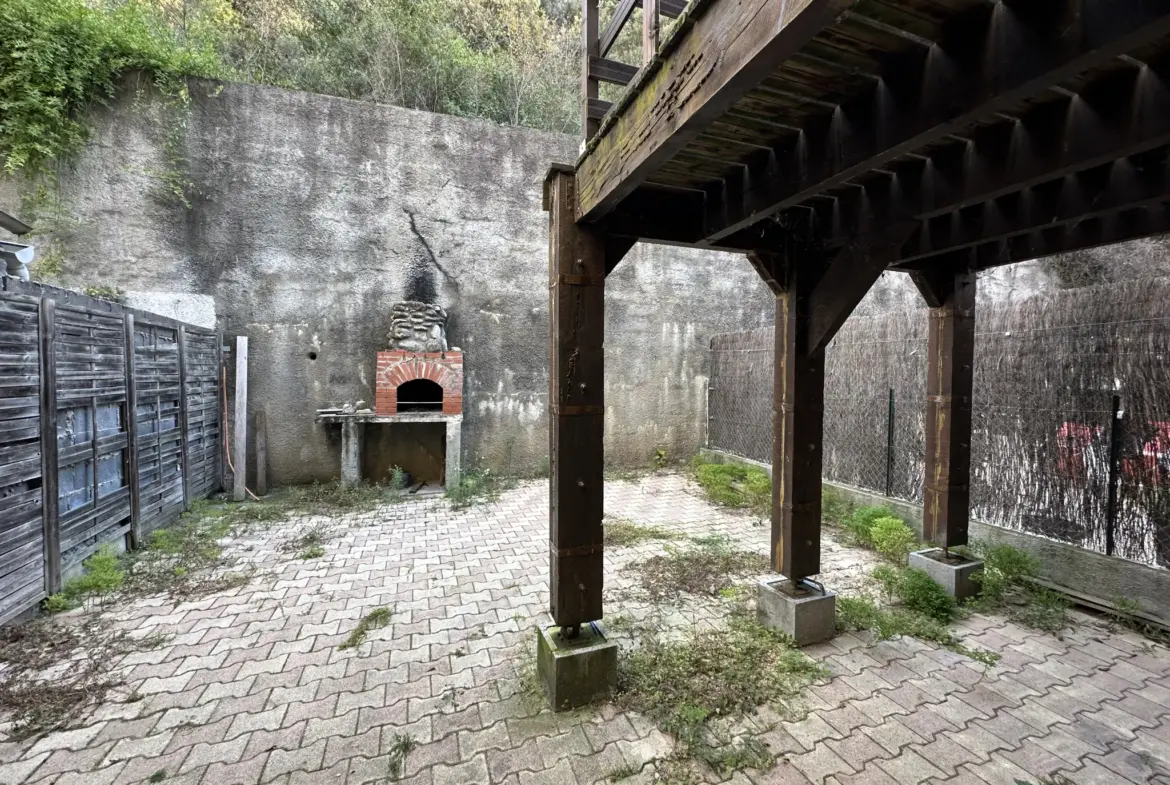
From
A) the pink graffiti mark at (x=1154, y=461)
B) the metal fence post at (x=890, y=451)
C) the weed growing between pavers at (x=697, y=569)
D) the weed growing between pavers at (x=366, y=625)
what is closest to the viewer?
the weed growing between pavers at (x=366, y=625)

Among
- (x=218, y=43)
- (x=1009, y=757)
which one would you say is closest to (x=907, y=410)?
(x=1009, y=757)

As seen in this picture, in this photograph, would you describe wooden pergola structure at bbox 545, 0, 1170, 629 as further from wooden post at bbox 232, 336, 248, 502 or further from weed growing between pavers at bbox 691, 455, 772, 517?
wooden post at bbox 232, 336, 248, 502

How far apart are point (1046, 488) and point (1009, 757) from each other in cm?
241

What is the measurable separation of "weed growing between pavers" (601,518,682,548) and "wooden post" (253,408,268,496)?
4383mm

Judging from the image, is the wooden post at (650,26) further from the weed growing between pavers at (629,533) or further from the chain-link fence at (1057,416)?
the weed growing between pavers at (629,533)

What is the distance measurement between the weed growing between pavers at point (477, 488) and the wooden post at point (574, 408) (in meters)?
3.69

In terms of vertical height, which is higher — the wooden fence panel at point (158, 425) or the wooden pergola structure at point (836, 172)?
the wooden pergola structure at point (836, 172)

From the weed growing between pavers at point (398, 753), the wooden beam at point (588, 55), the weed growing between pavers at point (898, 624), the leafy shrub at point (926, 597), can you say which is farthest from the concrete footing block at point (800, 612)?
the wooden beam at point (588, 55)

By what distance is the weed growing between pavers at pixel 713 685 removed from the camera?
200cm

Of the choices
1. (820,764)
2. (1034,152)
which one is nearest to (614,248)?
(1034,152)

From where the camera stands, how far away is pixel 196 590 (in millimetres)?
3510

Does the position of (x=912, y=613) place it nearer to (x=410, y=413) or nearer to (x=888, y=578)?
(x=888, y=578)

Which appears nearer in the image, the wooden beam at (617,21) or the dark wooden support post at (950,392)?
the wooden beam at (617,21)

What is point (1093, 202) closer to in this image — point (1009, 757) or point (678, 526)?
point (1009, 757)
